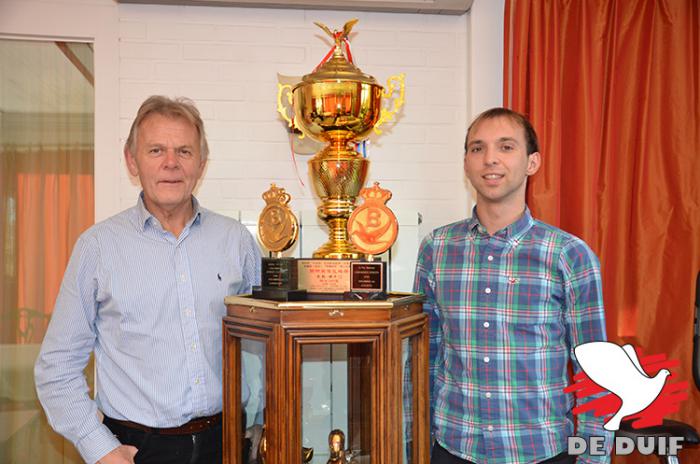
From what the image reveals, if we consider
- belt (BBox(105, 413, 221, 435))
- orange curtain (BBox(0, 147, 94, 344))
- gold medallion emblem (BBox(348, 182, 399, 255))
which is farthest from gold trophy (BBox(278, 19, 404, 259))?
orange curtain (BBox(0, 147, 94, 344))

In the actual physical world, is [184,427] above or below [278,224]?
below

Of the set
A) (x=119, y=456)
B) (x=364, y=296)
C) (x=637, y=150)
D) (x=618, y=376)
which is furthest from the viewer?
(x=637, y=150)

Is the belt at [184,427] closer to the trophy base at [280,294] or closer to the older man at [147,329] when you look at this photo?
the older man at [147,329]

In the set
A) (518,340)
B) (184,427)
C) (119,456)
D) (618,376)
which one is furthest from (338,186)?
(618,376)

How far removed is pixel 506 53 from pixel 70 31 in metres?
1.76

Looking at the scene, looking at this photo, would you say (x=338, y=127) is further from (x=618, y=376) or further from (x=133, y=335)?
(x=618, y=376)

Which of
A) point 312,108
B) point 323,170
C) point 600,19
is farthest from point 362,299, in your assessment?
point 600,19

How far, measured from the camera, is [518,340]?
1.46m

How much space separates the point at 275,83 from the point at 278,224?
4.09 ft

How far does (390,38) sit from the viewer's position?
2588 mm

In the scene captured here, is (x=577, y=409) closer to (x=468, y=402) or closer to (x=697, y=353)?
(x=468, y=402)

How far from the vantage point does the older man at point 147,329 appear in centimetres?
147

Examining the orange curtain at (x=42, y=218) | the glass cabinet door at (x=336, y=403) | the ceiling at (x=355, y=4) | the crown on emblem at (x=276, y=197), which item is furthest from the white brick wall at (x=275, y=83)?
the glass cabinet door at (x=336, y=403)

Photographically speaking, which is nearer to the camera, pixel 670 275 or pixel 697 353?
pixel 697 353
